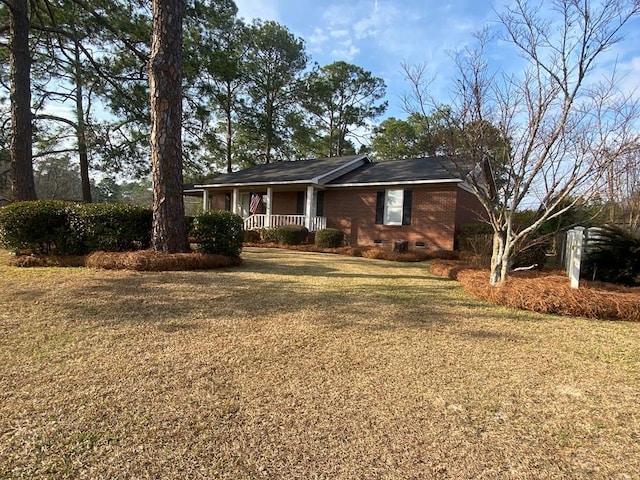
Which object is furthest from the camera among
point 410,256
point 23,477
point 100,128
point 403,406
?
point 100,128

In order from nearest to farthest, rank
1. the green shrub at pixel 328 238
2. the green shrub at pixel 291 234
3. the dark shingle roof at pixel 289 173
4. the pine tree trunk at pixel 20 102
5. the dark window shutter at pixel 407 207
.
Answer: the pine tree trunk at pixel 20 102
the green shrub at pixel 328 238
the dark window shutter at pixel 407 207
the green shrub at pixel 291 234
the dark shingle roof at pixel 289 173

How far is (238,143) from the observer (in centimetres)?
2830

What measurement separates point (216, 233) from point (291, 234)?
6.60 metres

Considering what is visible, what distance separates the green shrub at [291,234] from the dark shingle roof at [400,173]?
118 inches

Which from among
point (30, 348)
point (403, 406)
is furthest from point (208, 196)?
point (403, 406)

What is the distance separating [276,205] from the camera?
1933cm

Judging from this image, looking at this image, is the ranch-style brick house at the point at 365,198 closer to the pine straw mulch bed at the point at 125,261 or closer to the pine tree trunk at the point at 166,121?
the pine tree trunk at the point at 166,121

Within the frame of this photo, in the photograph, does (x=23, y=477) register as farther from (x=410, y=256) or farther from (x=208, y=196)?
(x=208, y=196)

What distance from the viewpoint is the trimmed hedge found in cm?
752

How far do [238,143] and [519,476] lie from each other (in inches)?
1141

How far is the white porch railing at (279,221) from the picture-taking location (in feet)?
54.3

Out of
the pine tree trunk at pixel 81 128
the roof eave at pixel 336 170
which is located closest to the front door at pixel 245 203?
the roof eave at pixel 336 170

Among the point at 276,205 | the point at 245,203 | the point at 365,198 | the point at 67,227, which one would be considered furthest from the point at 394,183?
the point at 67,227

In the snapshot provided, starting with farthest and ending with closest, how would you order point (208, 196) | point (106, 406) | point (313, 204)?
point (208, 196) < point (313, 204) < point (106, 406)
